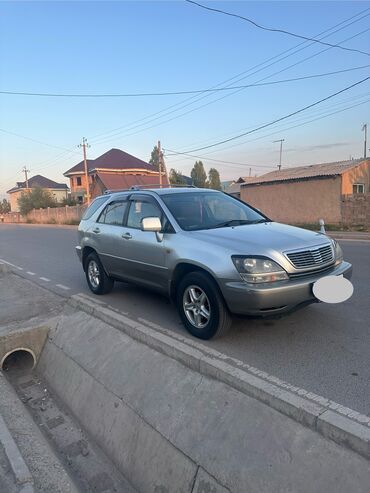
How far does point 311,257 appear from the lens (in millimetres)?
4160

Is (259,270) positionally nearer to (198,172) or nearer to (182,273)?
(182,273)

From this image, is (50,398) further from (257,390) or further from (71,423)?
(257,390)

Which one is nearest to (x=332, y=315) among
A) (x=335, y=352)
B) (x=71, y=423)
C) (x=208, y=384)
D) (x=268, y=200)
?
(x=335, y=352)

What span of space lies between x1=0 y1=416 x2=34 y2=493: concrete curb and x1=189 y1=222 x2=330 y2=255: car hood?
2.52 m

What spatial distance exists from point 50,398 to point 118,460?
5.58 ft

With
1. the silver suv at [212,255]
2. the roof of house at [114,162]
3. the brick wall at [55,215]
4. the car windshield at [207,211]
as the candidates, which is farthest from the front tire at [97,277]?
the roof of house at [114,162]

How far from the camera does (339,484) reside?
2.29 metres

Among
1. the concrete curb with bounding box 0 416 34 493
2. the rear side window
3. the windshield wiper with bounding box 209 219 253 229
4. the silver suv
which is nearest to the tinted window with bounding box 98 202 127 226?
the silver suv

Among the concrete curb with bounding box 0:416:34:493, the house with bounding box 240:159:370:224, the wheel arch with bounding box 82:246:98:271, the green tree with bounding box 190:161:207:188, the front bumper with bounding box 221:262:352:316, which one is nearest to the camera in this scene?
the concrete curb with bounding box 0:416:34:493

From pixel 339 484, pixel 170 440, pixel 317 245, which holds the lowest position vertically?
pixel 170 440

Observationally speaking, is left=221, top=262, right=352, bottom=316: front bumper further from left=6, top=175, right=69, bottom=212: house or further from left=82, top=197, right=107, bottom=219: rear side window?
left=6, top=175, right=69, bottom=212: house

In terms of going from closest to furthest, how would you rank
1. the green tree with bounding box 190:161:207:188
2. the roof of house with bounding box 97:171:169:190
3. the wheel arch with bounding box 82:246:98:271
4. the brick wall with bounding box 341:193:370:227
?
the wheel arch with bounding box 82:246:98:271 < the brick wall with bounding box 341:193:370:227 < the roof of house with bounding box 97:171:169:190 < the green tree with bounding box 190:161:207:188

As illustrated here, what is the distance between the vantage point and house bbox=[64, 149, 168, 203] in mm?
48125

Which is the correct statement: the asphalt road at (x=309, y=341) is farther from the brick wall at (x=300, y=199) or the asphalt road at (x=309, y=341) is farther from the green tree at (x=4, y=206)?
the green tree at (x=4, y=206)
